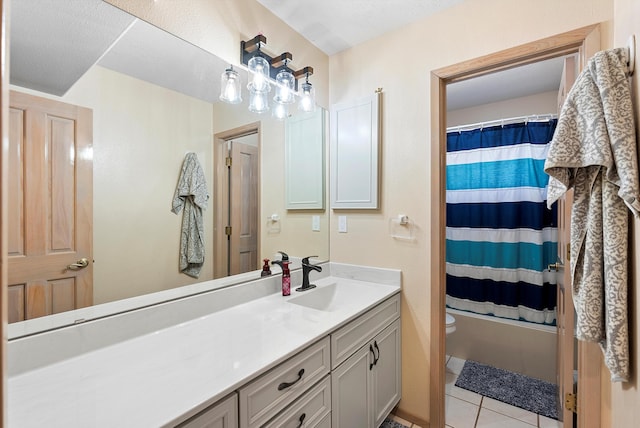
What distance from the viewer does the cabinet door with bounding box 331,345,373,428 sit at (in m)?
1.22

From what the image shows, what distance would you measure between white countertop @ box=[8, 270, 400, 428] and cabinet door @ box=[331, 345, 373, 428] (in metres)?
0.22

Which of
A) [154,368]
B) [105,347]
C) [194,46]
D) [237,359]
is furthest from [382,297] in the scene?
[194,46]

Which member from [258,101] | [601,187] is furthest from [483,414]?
[258,101]

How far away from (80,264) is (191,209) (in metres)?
0.46

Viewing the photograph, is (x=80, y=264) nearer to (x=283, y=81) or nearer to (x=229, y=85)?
(x=229, y=85)

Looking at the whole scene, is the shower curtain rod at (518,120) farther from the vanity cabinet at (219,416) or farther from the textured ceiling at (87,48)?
the vanity cabinet at (219,416)

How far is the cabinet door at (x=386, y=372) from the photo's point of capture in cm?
154

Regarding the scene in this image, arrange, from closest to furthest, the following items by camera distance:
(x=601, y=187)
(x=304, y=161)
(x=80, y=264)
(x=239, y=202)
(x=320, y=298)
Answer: (x=601, y=187)
(x=80, y=264)
(x=239, y=202)
(x=320, y=298)
(x=304, y=161)

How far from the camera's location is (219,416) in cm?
77

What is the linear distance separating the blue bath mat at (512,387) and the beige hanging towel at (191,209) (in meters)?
2.07

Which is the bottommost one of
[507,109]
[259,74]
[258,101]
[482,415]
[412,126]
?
[482,415]

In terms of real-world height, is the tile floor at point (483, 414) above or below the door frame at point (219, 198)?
below

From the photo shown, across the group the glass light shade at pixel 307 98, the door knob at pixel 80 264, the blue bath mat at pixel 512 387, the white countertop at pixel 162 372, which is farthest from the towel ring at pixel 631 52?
the blue bath mat at pixel 512 387

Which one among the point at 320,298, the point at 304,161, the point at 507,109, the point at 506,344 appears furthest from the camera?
the point at 507,109
